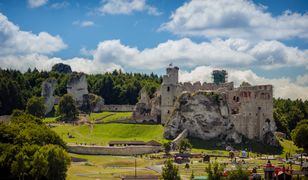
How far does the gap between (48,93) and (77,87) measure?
753 centimetres

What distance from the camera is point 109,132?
348 feet

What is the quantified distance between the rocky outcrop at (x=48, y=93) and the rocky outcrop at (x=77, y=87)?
410 centimetres

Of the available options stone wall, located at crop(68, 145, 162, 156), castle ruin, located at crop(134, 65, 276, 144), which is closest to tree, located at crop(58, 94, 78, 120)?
castle ruin, located at crop(134, 65, 276, 144)

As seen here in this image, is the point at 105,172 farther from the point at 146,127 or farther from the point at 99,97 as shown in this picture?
the point at 99,97

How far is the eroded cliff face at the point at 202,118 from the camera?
103500 mm

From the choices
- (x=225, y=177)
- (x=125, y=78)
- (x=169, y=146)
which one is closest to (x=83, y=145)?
(x=169, y=146)

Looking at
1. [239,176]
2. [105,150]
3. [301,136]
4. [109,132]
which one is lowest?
[239,176]

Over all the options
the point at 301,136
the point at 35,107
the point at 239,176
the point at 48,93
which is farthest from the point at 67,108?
the point at 239,176

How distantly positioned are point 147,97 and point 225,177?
65287 mm

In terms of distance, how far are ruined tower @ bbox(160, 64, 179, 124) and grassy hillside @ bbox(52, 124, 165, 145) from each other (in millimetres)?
4626

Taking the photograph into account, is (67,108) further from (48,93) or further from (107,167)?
(107,167)

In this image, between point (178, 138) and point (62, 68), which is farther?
point (62, 68)

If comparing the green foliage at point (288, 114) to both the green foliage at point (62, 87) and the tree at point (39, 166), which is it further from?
the tree at point (39, 166)

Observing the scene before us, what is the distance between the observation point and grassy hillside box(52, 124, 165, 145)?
101m
